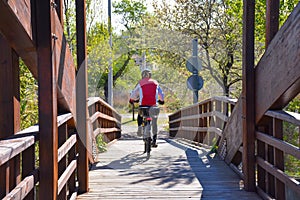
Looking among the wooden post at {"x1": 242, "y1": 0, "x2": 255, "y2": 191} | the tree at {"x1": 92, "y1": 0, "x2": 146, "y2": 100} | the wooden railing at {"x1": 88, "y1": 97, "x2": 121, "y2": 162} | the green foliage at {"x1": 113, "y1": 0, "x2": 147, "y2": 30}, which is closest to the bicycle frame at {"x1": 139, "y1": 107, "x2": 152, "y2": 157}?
the wooden railing at {"x1": 88, "y1": 97, "x2": 121, "y2": 162}

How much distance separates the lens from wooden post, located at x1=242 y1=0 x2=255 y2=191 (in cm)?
423

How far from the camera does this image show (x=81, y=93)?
14.4ft

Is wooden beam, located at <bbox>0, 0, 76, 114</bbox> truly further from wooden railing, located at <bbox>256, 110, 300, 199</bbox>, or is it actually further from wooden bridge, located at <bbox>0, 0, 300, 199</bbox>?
wooden railing, located at <bbox>256, 110, 300, 199</bbox>

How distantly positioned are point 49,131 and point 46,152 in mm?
126

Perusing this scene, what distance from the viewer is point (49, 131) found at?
9.00 ft

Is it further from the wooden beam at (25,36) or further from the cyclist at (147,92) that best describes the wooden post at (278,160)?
the cyclist at (147,92)

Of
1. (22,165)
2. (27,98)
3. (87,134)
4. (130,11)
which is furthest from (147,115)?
(130,11)

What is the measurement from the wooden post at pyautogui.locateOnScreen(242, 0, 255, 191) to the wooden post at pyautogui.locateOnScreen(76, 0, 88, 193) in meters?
1.51

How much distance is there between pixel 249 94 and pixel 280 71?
0.88m

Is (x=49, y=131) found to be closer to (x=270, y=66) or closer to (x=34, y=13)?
(x=34, y=13)

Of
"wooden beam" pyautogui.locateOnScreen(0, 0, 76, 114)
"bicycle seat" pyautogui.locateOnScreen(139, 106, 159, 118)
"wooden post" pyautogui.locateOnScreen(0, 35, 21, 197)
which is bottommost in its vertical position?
"bicycle seat" pyautogui.locateOnScreen(139, 106, 159, 118)

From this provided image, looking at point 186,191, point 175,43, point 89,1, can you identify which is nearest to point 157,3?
point 175,43

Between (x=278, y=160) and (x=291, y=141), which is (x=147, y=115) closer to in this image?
(x=291, y=141)

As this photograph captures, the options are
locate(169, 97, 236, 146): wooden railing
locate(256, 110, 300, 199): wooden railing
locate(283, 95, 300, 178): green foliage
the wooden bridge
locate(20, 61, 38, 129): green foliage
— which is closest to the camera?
the wooden bridge
